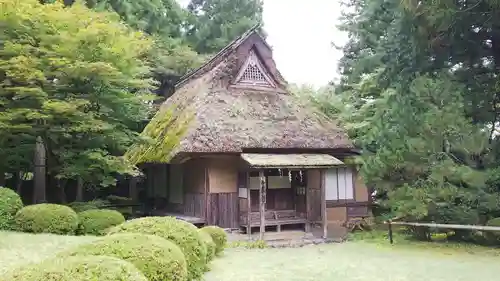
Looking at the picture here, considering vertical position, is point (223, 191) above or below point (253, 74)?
below

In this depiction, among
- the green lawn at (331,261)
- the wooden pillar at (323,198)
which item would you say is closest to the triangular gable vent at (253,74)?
the wooden pillar at (323,198)

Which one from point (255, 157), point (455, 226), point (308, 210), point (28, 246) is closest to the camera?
point (28, 246)

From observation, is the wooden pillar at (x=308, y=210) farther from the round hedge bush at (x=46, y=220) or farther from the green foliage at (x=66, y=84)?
the round hedge bush at (x=46, y=220)

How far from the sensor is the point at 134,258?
5098 millimetres

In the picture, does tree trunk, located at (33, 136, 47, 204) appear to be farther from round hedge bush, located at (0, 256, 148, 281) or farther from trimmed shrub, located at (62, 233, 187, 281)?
round hedge bush, located at (0, 256, 148, 281)

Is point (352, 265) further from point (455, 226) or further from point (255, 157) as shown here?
point (255, 157)

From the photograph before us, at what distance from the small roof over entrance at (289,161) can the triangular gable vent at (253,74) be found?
156 inches

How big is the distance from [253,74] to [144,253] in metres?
13.5

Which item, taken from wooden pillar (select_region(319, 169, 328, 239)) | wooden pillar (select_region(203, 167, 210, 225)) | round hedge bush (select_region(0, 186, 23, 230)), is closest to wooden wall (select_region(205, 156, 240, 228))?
wooden pillar (select_region(203, 167, 210, 225))

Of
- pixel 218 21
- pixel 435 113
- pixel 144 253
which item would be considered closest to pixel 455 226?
pixel 435 113

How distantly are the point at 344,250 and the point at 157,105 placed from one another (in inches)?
575

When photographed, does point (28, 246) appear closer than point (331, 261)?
Yes

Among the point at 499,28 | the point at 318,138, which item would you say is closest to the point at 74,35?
the point at 318,138

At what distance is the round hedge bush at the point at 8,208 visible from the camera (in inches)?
415
